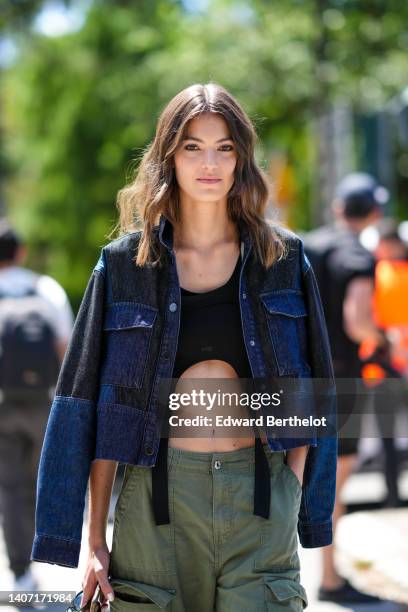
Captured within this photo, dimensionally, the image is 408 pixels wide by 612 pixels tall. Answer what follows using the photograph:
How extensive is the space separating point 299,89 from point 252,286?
1099cm

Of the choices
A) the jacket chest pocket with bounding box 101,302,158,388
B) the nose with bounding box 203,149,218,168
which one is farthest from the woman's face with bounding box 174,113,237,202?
the jacket chest pocket with bounding box 101,302,158,388

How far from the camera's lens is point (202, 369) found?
9.22ft

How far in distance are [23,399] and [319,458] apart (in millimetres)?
3129

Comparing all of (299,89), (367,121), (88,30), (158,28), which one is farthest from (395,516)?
(88,30)

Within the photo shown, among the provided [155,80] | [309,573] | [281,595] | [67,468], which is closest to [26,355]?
[309,573]

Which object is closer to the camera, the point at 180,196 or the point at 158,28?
the point at 180,196

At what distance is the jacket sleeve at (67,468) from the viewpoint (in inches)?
108

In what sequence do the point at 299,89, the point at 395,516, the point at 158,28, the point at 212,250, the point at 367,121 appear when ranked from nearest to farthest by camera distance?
1. the point at 212,250
2. the point at 395,516
3. the point at 367,121
4. the point at 299,89
5. the point at 158,28

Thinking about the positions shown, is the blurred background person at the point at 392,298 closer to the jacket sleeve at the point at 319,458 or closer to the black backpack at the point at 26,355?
the black backpack at the point at 26,355

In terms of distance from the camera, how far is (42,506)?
276 centimetres

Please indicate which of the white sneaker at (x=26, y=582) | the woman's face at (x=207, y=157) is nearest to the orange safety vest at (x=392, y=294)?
the white sneaker at (x=26, y=582)

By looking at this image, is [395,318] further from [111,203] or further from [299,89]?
[111,203]

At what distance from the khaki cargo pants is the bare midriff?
0.03 metres

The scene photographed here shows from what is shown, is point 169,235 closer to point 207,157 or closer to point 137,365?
point 207,157
